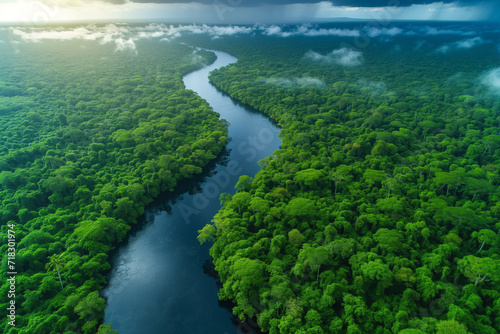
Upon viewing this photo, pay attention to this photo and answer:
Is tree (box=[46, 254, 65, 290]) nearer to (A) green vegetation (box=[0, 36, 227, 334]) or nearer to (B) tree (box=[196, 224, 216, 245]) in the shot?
(A) green vegetation (box=[0, 36, 227, 334])

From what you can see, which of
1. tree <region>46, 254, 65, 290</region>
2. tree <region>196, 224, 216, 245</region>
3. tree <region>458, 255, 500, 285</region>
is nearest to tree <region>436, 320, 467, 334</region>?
tree <region>458, 255, 500, 285</region>

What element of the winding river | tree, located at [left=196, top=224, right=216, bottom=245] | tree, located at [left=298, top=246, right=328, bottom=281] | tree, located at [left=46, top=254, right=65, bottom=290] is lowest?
the winding river

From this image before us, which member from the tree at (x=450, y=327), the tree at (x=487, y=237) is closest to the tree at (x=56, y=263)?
the tree at (x=450, y=327)

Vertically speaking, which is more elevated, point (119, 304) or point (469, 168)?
point (469, 168)

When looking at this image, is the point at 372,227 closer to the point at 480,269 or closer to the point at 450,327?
the point at 480,269

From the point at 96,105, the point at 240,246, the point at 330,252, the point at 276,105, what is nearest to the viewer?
the point at 330,252

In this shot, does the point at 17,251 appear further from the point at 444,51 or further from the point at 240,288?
the point at 444,51

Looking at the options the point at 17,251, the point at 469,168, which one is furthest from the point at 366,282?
the point at 17,251
